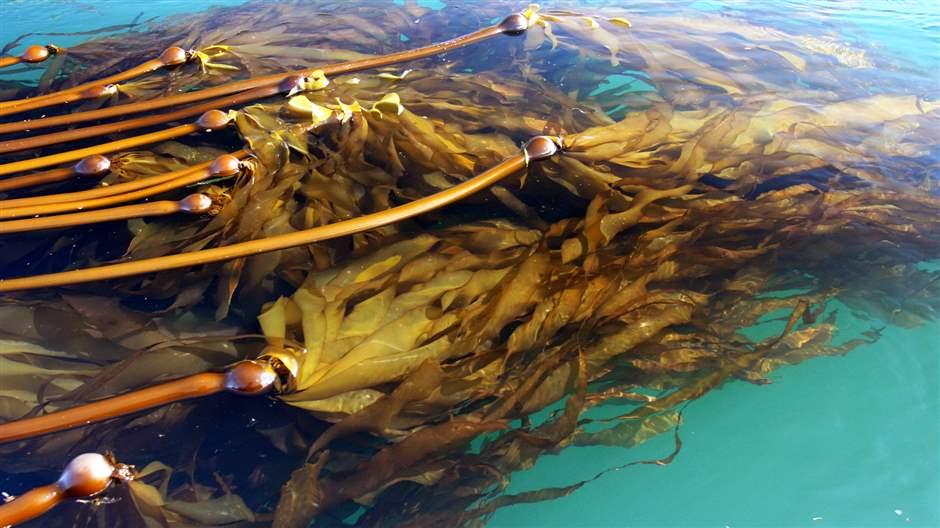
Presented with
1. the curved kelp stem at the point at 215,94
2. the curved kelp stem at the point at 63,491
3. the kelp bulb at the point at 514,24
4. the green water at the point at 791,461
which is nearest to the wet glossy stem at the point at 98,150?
the curved kelp stem at the point at 215,94

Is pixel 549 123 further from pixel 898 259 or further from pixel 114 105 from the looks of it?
pixel 114 105

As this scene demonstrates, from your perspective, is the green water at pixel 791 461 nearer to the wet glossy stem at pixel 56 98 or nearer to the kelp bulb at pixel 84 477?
the kelp bulb at pixel 84 477

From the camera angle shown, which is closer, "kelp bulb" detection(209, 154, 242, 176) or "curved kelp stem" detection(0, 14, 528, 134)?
"kelp bulb" detection(209, 154, 242, 176)

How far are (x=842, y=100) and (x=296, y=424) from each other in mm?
1896

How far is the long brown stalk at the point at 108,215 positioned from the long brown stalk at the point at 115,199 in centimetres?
2

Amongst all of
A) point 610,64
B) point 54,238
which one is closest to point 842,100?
point 610,64

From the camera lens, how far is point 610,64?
6.70 ft

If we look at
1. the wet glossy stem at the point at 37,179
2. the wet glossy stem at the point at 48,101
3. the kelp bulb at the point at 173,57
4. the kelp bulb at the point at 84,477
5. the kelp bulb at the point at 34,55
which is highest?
the kelp bulb at the point at 173,57

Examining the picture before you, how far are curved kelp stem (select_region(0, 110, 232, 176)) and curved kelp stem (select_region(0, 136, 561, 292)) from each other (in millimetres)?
429

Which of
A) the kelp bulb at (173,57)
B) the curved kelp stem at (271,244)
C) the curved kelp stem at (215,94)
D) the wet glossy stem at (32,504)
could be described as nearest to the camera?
the wet glossy stem at (32,504)

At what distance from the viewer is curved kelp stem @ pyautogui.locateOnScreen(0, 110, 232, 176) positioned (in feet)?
4.71

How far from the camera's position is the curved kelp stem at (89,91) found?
67.2 inches

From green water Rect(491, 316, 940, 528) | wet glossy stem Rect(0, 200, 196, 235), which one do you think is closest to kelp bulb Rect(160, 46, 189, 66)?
wet glossy stem Rect(0, 200, 196, 235)

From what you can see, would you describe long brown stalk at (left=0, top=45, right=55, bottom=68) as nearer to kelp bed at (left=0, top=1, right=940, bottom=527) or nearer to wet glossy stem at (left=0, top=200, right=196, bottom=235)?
kelp bed at (left=0, top=1, right=940, bottom=527)
